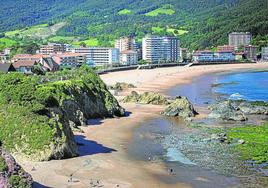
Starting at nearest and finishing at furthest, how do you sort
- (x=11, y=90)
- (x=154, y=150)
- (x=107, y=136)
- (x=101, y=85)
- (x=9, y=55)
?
(x=11, y=90)
(x=154, y=150)
(x=107, y=136)
(x=101, y=85)
(x=9, y=55)

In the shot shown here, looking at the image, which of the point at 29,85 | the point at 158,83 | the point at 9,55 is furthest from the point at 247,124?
the point at 9,55

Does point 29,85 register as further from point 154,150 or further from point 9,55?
point 9,55

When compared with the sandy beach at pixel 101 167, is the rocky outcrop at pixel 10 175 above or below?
above

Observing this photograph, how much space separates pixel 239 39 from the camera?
189375 millimetres

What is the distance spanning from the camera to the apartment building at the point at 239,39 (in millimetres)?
188250

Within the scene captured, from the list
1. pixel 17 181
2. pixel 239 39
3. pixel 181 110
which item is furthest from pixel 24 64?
pixel 239 39

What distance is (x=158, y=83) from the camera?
93.9 m

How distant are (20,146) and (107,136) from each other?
9.60 meters

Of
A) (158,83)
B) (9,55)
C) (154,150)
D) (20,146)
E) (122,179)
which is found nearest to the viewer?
(122,179)

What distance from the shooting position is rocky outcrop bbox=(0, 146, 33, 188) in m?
21.8

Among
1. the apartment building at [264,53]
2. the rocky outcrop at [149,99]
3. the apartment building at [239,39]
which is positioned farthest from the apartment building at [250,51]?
the rocky outcrop at [149,99]

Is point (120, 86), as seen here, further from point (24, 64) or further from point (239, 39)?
point (239, 39)

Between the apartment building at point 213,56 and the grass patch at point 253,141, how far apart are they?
126008mm

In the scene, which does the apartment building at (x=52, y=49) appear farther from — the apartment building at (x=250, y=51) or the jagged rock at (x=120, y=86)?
the jagged rock at (x=120, y=86)
